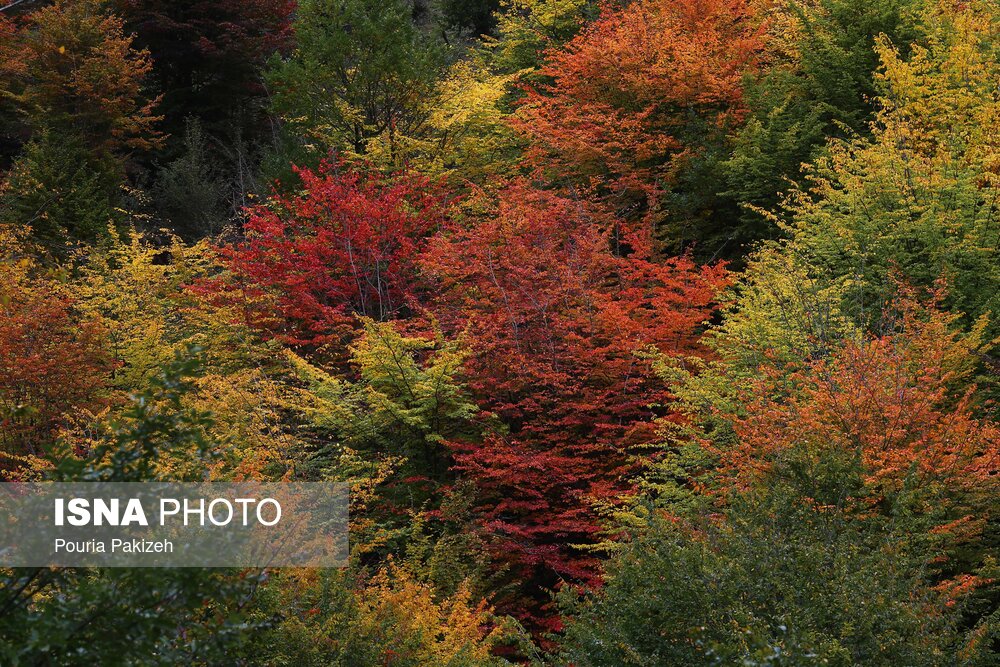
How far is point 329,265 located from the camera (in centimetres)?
2292

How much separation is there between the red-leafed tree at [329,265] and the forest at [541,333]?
0.12 metres

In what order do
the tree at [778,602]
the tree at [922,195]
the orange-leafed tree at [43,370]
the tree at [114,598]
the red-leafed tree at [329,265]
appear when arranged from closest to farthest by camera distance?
1. the tree at [114,598]
2. the tree at [778,602]
3. the orange-leafed tree at [43,370]
4. the tree at [922,195]
5. the red-leafed tree at [329,265]

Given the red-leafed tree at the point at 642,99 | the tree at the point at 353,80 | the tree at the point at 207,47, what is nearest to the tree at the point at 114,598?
the red-leafed tree at the point at 642,99

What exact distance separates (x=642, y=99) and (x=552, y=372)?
11938mm

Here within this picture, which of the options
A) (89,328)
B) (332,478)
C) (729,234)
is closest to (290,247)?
(89,328)

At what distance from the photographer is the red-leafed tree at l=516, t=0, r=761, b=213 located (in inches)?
1032

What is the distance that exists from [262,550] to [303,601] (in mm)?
832

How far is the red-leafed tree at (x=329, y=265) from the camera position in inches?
852

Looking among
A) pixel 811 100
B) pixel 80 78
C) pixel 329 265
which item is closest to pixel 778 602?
pixel 329 265

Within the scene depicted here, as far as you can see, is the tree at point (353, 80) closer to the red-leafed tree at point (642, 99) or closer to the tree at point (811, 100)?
the red-leafed tree at point (642, 99)

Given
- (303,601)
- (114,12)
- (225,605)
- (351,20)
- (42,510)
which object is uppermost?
(114,12)

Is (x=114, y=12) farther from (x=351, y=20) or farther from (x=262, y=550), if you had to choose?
(x=262, y=550)

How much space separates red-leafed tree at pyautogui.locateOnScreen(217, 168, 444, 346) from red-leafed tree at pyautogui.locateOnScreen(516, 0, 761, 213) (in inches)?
224

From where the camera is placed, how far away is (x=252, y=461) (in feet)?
46.3
